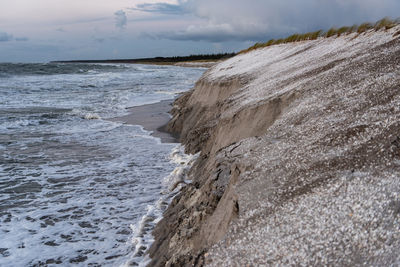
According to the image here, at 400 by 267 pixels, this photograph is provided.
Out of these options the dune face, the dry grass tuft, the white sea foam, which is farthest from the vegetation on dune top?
the white sea foam

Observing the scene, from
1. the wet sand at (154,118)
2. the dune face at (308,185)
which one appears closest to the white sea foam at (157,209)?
the dune face at (308,185)

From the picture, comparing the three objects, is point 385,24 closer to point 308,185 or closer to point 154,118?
point 308,185

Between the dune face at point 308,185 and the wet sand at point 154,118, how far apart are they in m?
6.66

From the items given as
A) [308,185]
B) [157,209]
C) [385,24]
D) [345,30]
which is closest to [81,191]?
[157,209]

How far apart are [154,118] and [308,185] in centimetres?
1465

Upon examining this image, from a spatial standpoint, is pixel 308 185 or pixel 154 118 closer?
pixel 308 185

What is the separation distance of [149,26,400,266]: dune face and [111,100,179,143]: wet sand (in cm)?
666

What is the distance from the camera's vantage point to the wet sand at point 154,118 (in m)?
14.4

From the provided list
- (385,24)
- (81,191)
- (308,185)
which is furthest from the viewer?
(385,24)

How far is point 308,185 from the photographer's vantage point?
4.04m

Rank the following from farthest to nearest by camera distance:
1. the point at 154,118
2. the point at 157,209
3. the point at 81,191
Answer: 1. the point at 154,118
2. the point at 81,191
3. the point at 157,209

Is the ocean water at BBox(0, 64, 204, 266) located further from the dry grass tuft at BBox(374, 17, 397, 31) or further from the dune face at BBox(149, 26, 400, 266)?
the dry grass tuft at BBox(374, 17, 397, 31)

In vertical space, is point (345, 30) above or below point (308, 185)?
above

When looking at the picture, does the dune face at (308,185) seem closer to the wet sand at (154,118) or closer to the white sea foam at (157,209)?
the white sea foam at (157,209)
